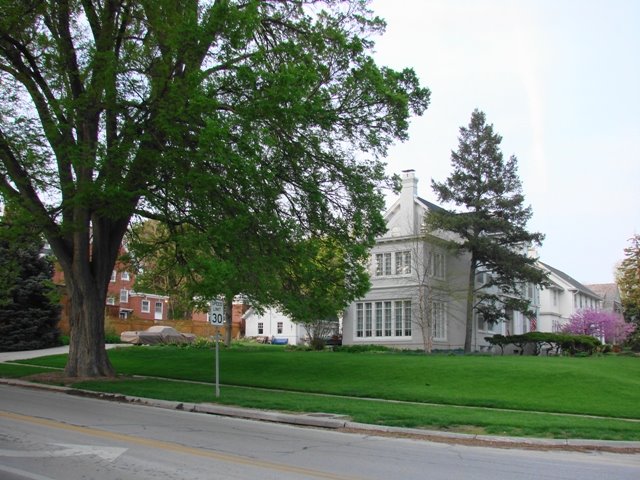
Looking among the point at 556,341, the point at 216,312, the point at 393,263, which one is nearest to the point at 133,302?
the point at 393,263

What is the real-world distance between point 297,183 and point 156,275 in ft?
26.2

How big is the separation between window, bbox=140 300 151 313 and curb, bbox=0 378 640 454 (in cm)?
5651

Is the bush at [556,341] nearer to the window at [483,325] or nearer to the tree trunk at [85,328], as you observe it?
the window at [483,325]

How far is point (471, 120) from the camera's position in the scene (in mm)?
40938

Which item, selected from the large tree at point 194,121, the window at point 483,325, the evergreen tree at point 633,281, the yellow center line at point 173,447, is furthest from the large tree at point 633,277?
the yellow center line at point 173,447

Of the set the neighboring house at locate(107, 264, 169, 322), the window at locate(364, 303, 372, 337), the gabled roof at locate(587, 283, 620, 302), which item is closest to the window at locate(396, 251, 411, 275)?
the window at locate(364, 303, 372, 337)

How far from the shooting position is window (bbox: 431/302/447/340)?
124 ft

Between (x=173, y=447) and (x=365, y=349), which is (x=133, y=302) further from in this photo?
(x=173, y=447)

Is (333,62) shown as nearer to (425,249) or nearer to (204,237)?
(204,237)

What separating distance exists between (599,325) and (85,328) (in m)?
48.3

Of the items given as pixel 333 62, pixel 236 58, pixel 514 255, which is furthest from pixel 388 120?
pixel 514 255

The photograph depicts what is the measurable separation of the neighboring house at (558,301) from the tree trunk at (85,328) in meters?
48.5

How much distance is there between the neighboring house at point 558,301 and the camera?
60906 millimetres

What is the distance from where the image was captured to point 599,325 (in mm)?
55375
